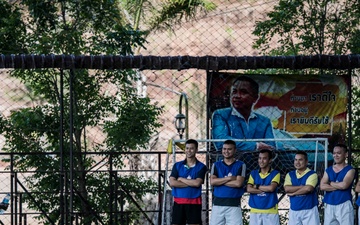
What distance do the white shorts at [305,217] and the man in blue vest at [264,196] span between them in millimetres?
183

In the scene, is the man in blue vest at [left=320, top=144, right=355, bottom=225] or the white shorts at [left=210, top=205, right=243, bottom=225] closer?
the man in blue vest at [left=320, top=144, right=355, bottom=225]

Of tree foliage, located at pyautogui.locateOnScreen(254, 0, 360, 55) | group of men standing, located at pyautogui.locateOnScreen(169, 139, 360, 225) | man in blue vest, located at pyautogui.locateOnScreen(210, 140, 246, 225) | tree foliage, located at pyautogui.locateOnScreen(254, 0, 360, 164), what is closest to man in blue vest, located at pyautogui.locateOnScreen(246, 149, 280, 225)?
group of men standing, located at pyautogui.locateOnScreen(169, 139, 360, 225)

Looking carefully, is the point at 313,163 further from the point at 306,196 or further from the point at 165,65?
the point at 165,65

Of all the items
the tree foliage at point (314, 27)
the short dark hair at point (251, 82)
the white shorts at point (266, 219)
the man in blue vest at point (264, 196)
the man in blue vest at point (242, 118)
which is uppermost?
the tree foliage at point (314, 27)

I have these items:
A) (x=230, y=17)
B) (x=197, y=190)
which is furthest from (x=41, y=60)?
(x=230, y=17)

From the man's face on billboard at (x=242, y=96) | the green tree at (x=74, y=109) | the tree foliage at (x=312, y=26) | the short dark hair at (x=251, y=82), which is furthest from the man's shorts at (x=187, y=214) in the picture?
the tree foliage at (x=312, y=26)

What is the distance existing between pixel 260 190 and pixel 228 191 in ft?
1.21

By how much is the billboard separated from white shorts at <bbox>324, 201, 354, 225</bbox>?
1.36 meters

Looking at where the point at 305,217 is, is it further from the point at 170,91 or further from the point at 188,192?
the point at 170,91

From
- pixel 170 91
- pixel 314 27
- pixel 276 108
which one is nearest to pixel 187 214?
pixel 276 108

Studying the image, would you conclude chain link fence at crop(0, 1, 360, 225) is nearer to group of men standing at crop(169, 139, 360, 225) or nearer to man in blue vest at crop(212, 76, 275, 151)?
man in blue vest at crop(212, 76, 275, 151)

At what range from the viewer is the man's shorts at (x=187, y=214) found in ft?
33.4

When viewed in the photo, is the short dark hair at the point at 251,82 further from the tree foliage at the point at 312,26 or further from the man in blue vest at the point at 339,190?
the tree foliage at the point at 312,26

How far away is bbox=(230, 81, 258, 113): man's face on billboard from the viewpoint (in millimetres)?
11117
